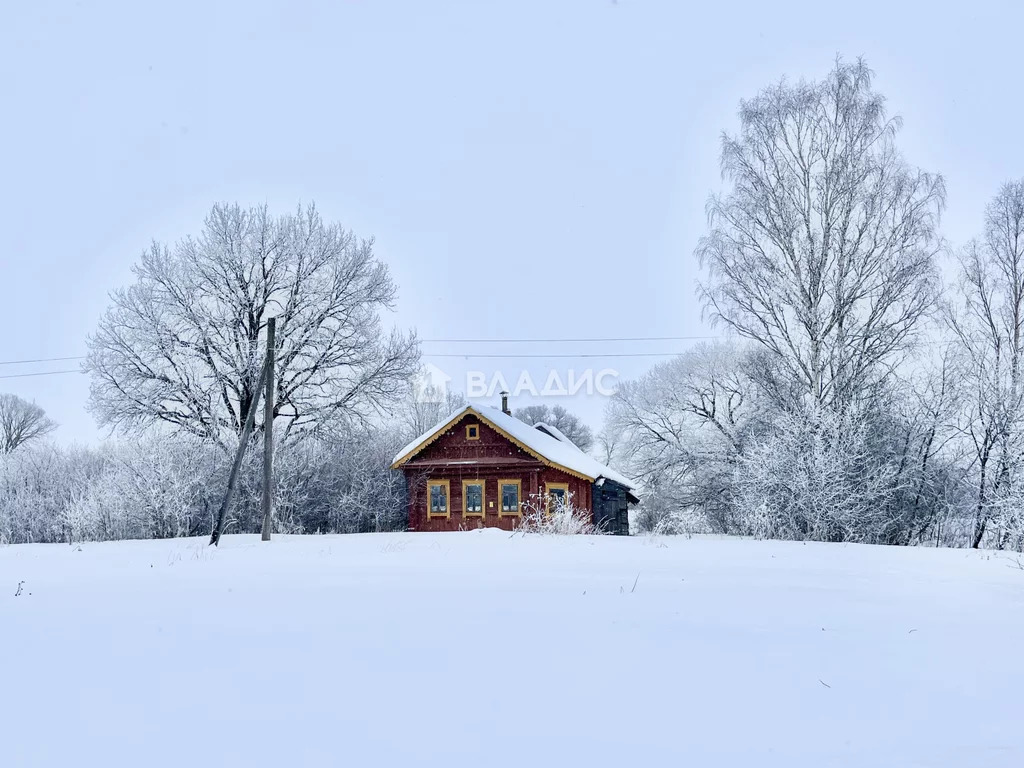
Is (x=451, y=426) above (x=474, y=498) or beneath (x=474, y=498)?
A: above

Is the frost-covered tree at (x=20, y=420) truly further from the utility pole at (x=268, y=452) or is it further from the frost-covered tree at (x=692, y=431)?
the frost-covered tree at (x=692, y=431)

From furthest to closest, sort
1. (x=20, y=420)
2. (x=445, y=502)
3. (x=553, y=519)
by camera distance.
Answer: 1. (x=20, y=420)
2. (x=445, y=502)
3. (x=553, y=519)

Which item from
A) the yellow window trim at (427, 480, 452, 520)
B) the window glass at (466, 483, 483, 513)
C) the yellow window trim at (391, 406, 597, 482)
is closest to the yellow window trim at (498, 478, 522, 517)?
the window glass at (466, 483, 483, 513)

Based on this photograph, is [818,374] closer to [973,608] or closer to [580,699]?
[973,608]

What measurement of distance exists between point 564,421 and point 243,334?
106 ft

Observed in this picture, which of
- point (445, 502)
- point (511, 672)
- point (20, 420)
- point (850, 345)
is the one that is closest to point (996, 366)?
point (850, 345)

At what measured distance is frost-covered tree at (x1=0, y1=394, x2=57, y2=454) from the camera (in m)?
53.0

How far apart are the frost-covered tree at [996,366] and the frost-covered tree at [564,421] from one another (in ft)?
108

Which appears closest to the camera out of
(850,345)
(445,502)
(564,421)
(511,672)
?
(511,672)

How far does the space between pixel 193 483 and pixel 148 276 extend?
6700 mm

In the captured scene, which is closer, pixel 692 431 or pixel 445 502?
pixel 445 502

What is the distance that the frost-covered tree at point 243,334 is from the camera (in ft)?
79.9

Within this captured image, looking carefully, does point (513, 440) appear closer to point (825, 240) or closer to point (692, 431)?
point (692, 431)

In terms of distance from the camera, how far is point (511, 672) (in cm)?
480
